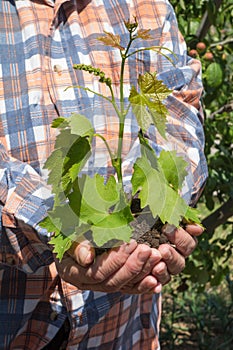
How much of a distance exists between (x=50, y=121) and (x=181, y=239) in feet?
1.59

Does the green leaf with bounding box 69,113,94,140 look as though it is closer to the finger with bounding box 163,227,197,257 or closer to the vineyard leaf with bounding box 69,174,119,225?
the vineyard leaf with bounding box 69,174,119,225

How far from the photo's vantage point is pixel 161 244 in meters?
1.46

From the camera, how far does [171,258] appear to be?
1.48 meters

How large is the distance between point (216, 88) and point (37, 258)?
1.44m

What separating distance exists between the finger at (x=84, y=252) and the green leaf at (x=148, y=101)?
0.25 metres

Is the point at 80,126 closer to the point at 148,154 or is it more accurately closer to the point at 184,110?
the point at 148,154

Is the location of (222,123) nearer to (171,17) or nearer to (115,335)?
(171,17)

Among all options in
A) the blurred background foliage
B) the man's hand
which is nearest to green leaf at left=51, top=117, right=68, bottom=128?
the man's hand

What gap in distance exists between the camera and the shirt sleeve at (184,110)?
67.2 inches

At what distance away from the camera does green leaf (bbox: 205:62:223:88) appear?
2730mm

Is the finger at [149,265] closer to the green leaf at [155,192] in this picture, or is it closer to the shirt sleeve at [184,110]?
the green leaf at [155,192]

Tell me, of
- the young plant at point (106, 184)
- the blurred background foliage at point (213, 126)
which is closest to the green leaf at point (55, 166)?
the young plant at point (106, 184)

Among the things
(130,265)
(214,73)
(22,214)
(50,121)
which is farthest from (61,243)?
(214,73)

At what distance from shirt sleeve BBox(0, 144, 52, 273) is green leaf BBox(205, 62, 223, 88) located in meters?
1.21
